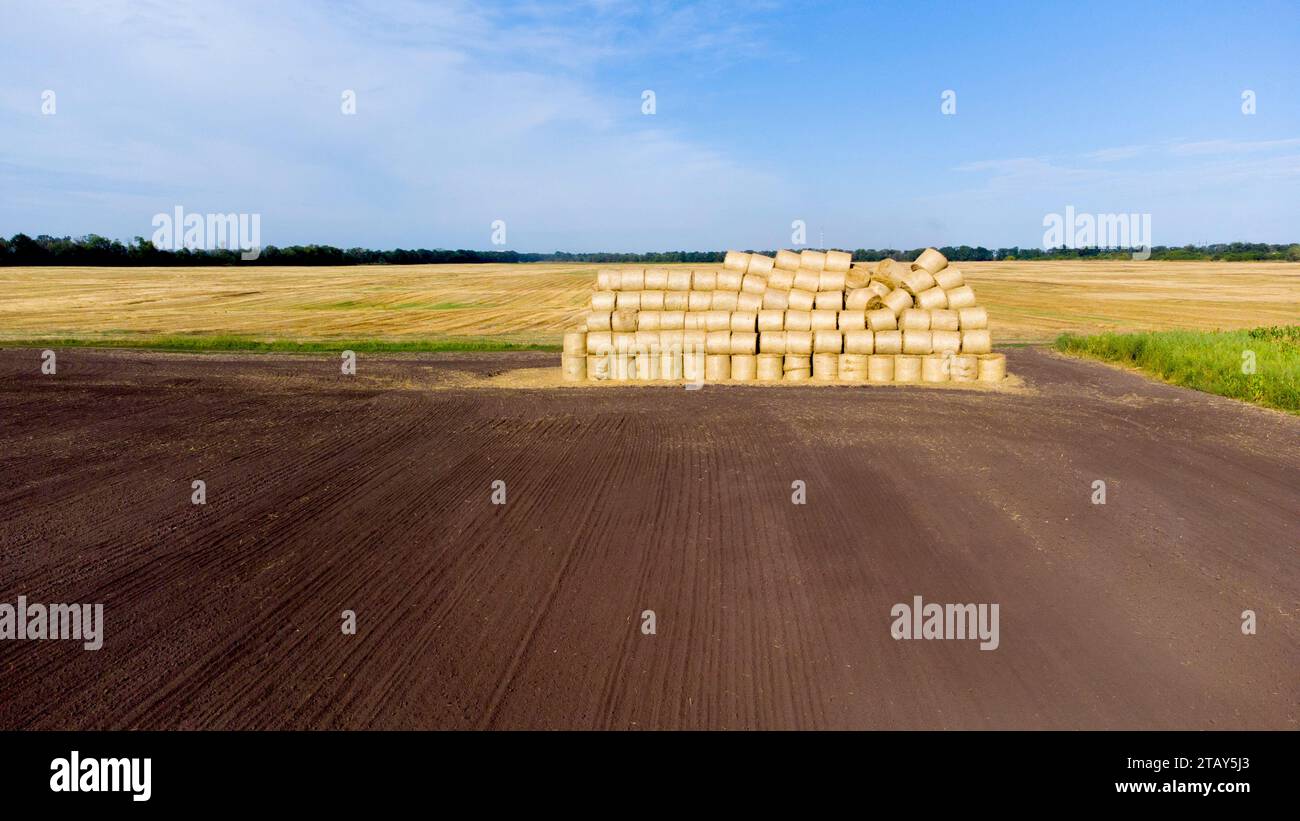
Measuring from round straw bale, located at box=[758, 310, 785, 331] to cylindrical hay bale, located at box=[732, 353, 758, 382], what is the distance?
66 centimetres

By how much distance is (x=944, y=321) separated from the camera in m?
16.4

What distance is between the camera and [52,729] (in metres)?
4.12

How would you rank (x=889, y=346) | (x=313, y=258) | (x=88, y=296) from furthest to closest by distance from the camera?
(x=313, y=258) → (x=88, y=296) → (x=889, y=346)

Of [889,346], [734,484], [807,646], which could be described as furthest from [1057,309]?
[807,646]

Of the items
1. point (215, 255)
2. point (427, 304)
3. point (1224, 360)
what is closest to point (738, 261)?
point (1224, 360)

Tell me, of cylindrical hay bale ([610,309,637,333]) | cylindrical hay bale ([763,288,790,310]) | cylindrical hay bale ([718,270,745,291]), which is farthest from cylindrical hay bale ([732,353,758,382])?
cylindrical hay bale ([610,309,637,333])

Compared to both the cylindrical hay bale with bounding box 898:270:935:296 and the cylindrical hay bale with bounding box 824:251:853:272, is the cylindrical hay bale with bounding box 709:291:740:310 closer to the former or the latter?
the cylindrical hay bale with bounding box 824:251:853:272

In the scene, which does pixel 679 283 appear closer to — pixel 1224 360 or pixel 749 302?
pixel 749 302

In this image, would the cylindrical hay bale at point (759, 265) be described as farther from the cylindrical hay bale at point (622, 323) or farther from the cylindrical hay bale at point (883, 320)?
the cylindrical hay bale at point (622, 323)

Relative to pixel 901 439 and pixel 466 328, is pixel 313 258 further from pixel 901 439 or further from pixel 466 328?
pixel 901 439

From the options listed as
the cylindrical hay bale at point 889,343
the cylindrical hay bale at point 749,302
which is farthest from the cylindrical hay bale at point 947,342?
the cylindrical hay bale at point 749,302

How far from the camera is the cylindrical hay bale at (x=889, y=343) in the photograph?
16.5m
